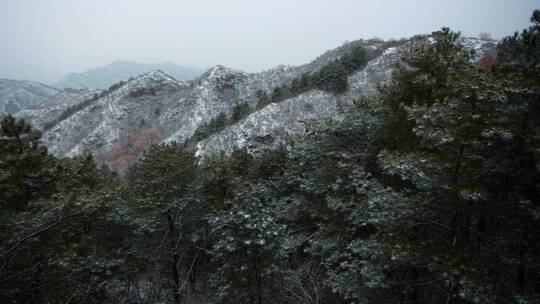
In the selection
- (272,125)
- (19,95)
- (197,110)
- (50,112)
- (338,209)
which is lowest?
(19,95)

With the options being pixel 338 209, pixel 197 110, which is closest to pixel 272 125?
pixel 197 110

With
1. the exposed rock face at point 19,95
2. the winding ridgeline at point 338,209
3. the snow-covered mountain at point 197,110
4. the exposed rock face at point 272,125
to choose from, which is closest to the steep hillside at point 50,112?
the snow-covered mountain at point 197,110

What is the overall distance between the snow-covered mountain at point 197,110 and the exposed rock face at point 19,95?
252 ft

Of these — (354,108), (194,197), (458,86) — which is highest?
(458,86)

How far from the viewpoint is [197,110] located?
4472 centimetres

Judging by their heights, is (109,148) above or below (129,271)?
below

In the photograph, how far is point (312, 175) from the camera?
38.8ft

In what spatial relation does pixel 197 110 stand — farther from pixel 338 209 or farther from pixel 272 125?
pixel 338 209

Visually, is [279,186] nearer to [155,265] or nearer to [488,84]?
[155,265]

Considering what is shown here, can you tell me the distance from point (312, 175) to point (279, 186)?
2.60 m

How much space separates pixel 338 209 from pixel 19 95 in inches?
7033

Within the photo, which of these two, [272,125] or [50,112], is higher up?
[272,125]

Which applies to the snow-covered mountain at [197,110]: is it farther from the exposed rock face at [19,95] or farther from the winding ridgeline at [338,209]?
the exposed rock face at [19,95]

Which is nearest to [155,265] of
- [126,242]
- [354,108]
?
[126,242]
